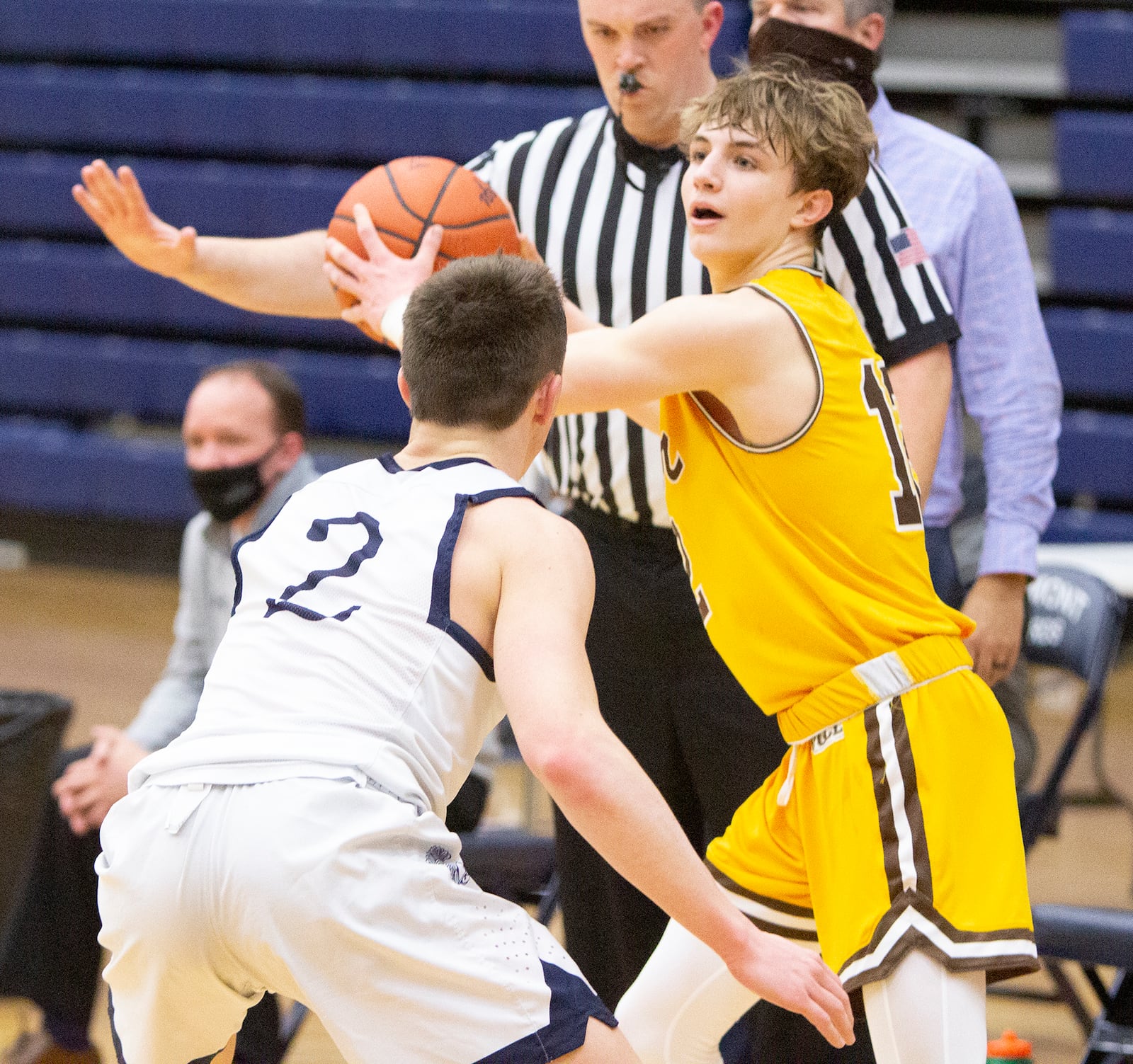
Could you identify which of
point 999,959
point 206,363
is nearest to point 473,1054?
point 999,959

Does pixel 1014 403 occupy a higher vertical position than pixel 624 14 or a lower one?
lower

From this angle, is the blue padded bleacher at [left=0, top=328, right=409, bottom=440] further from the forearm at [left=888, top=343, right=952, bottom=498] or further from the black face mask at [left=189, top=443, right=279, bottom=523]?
the forearm at [left=888, top=343, right=952, bottom=498]

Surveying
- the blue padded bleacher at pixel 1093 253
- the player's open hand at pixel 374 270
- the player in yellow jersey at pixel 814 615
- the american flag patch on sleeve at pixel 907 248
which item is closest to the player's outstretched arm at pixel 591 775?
the player in yellow jersey at pixel 814 615

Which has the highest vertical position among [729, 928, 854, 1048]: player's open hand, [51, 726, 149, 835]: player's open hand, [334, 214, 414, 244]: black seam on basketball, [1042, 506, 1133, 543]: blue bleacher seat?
[334, 214, 414, 244]: black seam on basketball

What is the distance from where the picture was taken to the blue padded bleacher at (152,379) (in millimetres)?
7191

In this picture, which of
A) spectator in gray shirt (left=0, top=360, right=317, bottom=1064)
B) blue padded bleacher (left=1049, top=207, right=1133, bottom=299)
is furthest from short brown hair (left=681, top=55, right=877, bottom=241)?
blue padded bleacher (left=1049, top=207, right=1133, bottom=299)

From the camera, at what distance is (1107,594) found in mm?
3738

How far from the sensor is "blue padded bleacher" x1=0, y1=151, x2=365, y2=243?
719 cm

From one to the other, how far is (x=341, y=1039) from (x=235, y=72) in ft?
21.5

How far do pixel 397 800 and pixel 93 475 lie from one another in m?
6.04

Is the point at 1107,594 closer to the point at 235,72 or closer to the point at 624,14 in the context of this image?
the point at 624,14

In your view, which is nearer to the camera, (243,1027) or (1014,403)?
(1014,403)

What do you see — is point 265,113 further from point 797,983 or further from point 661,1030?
point 797,983

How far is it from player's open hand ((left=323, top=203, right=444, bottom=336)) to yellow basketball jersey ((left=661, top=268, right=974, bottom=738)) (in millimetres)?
485
